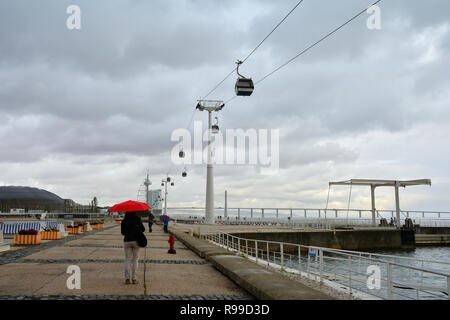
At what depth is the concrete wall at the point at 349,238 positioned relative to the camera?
41391 mm

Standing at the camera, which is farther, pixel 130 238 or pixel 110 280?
pixel 110 280

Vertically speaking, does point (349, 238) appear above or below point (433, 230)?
below

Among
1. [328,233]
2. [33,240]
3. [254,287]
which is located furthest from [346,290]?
[328,233]

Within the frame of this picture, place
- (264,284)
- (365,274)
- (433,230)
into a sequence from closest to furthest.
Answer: (264,284) < (365,274) < (433,230)

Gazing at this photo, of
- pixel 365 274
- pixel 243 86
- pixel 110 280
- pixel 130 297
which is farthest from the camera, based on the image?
pixel 243 86

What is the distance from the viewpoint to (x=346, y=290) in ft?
34.8

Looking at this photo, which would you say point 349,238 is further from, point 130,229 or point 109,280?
point 130,229

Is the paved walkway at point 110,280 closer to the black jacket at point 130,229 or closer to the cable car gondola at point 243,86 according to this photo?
the black jacket at point 130,229

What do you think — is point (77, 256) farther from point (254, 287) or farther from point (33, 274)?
point (254, 287)

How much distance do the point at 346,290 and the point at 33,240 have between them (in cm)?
1638

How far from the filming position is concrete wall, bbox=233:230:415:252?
136 feet

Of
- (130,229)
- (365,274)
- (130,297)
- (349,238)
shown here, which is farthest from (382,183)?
(130,297)

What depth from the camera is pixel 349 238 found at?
47406mm

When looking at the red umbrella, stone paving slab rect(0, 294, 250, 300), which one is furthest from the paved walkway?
the red umbrella
